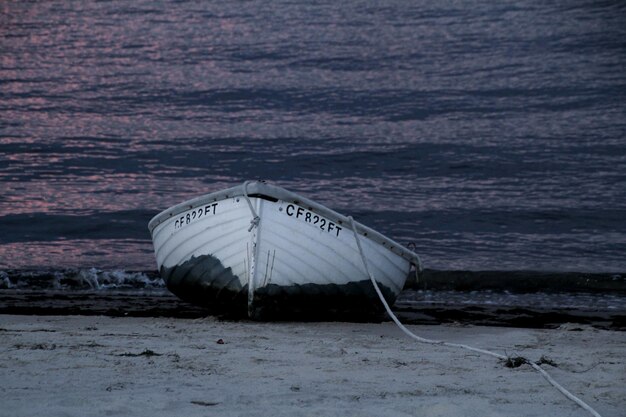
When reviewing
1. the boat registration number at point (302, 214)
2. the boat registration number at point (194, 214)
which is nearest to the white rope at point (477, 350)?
the boat registration number at point (302, 214)

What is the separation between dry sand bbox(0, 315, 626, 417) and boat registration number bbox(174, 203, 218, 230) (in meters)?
0.95

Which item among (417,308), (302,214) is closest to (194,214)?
(302,214)

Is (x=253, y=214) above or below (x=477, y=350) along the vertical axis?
above

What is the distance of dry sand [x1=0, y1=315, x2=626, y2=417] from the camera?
19.1 feet

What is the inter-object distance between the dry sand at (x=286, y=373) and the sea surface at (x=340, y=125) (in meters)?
4.67

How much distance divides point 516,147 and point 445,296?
24.5 ft

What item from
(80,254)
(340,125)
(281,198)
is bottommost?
(80,254)

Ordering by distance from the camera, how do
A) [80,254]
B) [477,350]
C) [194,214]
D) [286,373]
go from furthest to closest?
[80,254] → [194,214] → [477,350] → [286,373]

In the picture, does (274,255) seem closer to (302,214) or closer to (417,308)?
(302,214)

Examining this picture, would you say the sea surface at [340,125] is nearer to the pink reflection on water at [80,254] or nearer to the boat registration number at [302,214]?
the pink reflection on water at [80,254]

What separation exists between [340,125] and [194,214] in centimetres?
1149

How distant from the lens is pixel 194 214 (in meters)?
9.33

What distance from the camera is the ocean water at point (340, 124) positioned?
1466cm

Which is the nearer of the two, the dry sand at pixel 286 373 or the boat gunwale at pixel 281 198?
the dry sand at pixel 286 373
